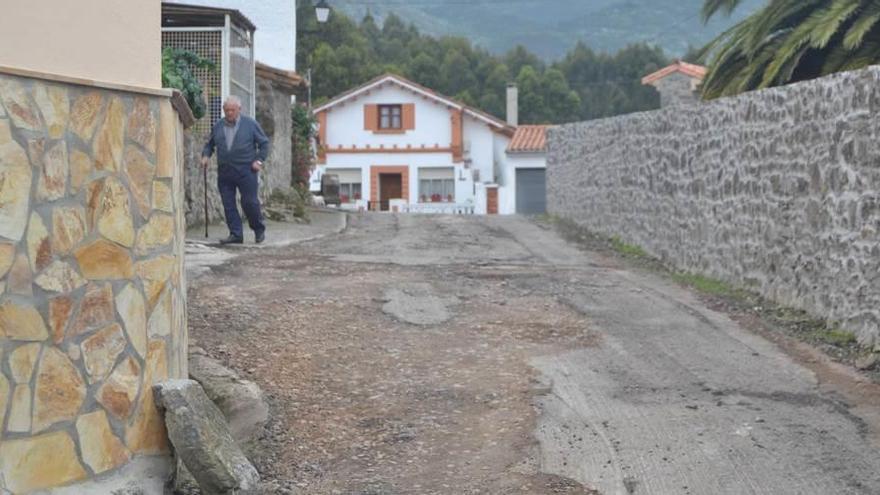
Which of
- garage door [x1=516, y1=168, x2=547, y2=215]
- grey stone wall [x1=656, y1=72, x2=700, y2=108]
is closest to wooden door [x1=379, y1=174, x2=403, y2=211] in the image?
garage door [x1=516, y1=168, x2=547, y2=215]

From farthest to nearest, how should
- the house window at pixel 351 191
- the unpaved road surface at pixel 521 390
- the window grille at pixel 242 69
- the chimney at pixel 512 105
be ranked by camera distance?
the chimney at pixel 512 105, the house window at pixel 351 191, the window grille at pixel 242 69, the unpaved road surface at pixel 521 390

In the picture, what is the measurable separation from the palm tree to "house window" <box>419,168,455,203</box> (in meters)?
31.4

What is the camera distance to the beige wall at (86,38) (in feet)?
14.5

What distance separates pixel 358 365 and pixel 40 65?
341 cm

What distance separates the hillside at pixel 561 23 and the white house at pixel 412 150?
63.4m

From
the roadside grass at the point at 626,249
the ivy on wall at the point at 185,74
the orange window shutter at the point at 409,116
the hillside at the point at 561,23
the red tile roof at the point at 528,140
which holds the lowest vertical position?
the roadside grass at the point at 626,249

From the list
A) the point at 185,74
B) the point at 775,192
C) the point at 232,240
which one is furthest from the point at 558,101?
the point at 775,192

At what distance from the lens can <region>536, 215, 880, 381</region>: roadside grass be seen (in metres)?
8.02

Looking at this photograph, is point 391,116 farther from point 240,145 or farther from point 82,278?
point 82,278

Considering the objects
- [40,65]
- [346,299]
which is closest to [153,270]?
[40,65]

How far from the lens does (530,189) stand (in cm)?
4584

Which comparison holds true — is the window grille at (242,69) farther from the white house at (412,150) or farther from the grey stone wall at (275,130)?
the white house at (412,150)

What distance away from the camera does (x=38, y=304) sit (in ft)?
14.5

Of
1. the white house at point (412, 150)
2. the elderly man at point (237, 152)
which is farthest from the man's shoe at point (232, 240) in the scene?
the white house at point (412, 150)
